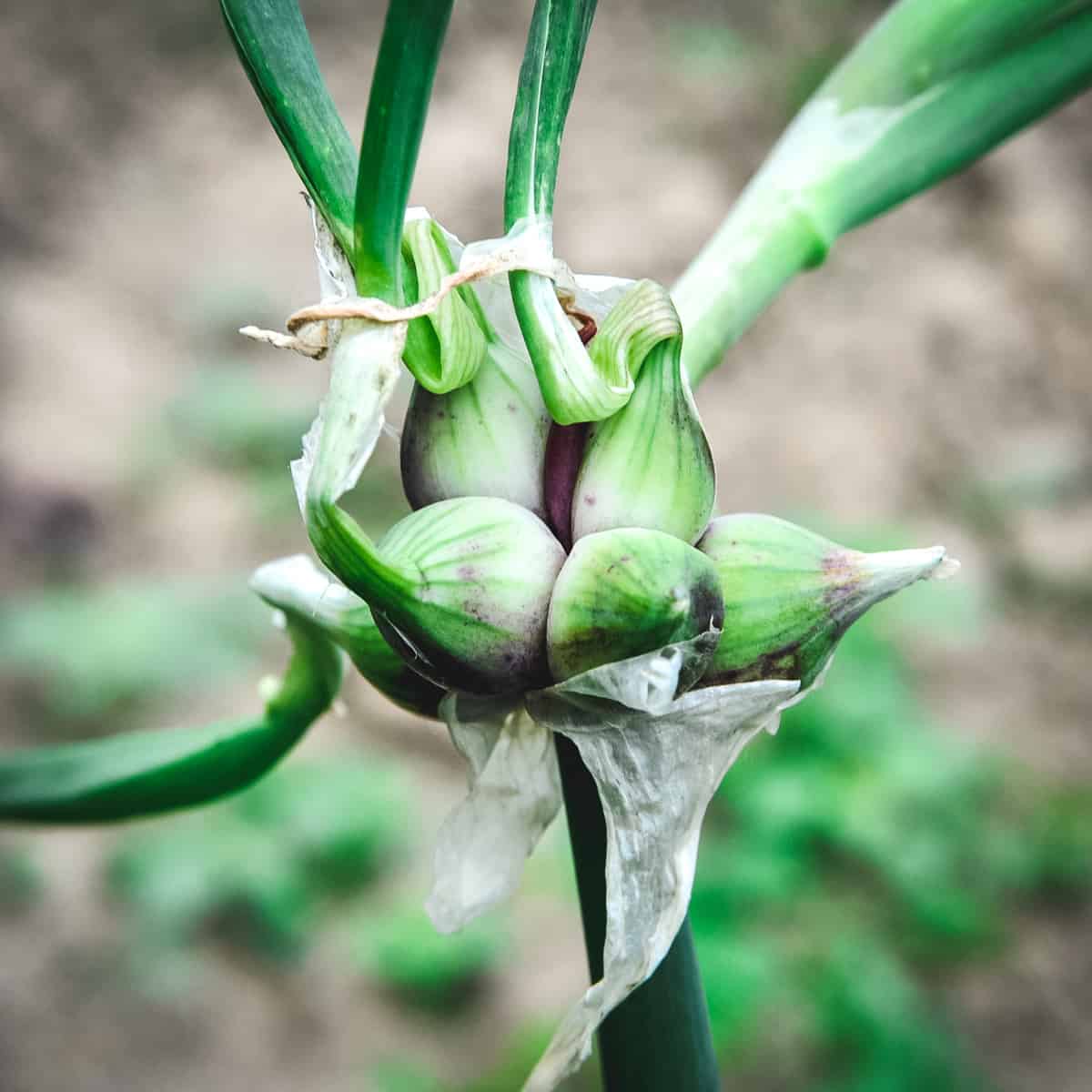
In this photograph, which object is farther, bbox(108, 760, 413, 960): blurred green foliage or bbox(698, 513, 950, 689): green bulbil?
bbox(108, 760, 413, 960): blurred green foliage

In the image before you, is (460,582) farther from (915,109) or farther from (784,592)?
(915,109)

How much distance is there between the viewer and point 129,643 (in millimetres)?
1639

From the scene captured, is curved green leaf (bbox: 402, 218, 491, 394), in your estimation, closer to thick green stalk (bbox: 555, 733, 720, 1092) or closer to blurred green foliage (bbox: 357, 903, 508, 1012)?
thick green stalk (bbox: 555, 733, 720, 1092)

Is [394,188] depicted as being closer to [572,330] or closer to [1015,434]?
[572,330]

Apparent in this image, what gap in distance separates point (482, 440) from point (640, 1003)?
0.44ft

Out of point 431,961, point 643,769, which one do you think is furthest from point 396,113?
point 431,961

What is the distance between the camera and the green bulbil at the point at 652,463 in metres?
0.27

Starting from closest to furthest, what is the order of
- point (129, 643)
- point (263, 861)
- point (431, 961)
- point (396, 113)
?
point (396, 113), point (431, 961), point (263, 861), point (129, 643)

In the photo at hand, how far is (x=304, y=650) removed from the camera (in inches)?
14.4

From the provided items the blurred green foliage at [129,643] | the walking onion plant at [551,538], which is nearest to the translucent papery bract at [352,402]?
the walking onion plant at [551,538]

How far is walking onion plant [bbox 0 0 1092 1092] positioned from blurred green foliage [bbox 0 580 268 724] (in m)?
1.37

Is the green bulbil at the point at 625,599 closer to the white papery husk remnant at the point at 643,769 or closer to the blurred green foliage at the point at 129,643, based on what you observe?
the white papery husk remnant at the point at 643,769

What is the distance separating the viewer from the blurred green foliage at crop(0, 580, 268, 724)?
1613mm

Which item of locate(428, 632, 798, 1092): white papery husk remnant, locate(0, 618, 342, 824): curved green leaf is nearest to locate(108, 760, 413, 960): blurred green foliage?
locate(0, 618, 342, 824): curved green leaf
